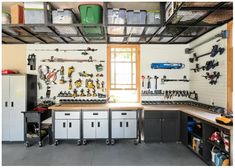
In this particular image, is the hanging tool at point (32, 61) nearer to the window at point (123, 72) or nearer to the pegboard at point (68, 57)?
the pegboard at point (68, 57)

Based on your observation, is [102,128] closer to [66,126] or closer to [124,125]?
[124,125]

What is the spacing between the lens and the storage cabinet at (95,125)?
4.52 metres

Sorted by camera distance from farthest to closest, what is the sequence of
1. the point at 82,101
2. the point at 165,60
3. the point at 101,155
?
1. the point at 165,60
2. the point at 82,101
3. the point at 101,155

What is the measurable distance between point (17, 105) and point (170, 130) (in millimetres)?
3696

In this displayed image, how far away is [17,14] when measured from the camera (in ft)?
12.1

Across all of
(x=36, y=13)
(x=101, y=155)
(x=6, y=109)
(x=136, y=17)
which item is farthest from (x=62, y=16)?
(x=101, y=155)

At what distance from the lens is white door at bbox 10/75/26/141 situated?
15.2ft

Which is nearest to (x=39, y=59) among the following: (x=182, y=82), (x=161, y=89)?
(x=161, y=89)

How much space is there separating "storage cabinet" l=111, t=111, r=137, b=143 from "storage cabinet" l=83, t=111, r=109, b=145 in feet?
0.61

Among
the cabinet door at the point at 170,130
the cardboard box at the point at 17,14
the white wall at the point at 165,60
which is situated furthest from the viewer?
the white wall at the point at 165,60

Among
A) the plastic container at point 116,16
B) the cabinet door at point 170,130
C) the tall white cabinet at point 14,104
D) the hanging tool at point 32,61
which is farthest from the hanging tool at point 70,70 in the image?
the cabinet door at point 170,130

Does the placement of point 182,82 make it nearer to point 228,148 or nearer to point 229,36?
point 229,36

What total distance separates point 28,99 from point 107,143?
220 cm

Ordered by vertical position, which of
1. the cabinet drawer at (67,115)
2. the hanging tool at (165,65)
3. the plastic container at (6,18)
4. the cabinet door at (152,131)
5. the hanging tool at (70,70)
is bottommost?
the cabinet door at (152,131)
